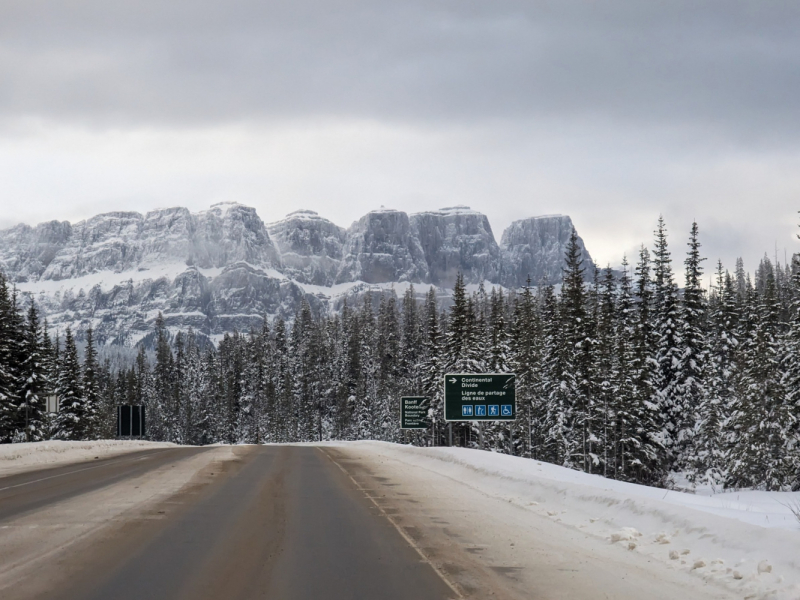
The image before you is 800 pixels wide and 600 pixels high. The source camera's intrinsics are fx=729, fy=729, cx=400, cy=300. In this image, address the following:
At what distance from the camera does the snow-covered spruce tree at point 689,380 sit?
2136 inches

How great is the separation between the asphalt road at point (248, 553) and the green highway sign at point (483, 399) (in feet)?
56.1

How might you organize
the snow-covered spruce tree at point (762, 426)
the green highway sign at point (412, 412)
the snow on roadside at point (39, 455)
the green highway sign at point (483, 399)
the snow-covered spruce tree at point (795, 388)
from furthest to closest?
the green highway sign at point (412, 412), the snow-covered spruce tree at point (762, 426), the snow-covered spruce tree at point (795, 388), the green highway sign at point (483, 399), the snow on roadside at point (39, 455)

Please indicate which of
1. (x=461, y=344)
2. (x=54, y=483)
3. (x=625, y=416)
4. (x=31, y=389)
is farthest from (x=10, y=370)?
(x=625, y=416)

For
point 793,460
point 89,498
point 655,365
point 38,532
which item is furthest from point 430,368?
point 38,532

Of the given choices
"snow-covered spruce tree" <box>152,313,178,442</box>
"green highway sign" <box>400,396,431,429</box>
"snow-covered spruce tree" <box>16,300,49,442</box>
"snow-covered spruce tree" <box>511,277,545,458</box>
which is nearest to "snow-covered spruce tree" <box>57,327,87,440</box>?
"snow-covered spruce tree" <box>16,300,49,442</box>

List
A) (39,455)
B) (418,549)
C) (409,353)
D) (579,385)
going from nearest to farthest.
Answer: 1. (418,549)
2. (39,455)
3. (579,385)
4. (409,353)

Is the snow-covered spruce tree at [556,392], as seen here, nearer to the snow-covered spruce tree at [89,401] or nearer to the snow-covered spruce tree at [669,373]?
the snow-covered spruce tree at [669,373]

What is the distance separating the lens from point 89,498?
16344 millimetres

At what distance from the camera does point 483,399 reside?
3441 cm

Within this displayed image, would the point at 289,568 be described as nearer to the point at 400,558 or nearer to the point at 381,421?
the point at 400,558

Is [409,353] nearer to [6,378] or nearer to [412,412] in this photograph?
[6,378]

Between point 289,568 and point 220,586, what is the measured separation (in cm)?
118

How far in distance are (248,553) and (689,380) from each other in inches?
1961

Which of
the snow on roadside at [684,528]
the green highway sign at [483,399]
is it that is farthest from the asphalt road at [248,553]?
the green highway sign at [483,399]
